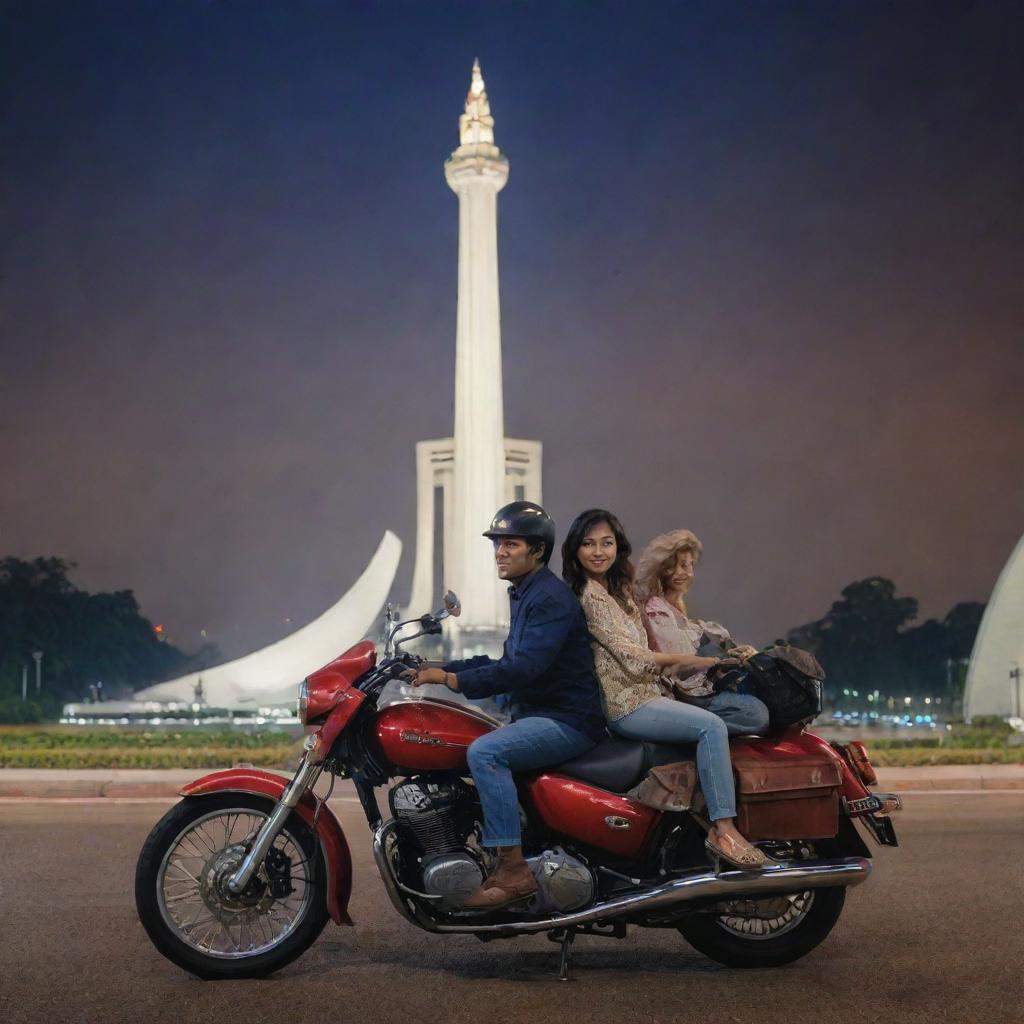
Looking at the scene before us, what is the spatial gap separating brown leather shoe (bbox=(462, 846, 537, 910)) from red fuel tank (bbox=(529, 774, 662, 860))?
20 cm

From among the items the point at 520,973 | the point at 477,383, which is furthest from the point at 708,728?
the point at 477,383

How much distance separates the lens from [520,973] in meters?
5.64

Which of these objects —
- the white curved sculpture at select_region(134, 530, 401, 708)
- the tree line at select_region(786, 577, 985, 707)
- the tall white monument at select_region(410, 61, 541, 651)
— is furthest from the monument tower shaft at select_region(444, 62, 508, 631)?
the tree line at select_region(786, 577, 985, 707)

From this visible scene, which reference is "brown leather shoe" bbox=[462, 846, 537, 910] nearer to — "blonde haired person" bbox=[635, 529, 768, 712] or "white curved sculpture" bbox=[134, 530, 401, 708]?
"blonde haired person" bbox=[635, 529, 768, 712]

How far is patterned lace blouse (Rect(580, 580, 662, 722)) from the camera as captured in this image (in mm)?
5551

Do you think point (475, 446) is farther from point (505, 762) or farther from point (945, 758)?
point (505, 762)

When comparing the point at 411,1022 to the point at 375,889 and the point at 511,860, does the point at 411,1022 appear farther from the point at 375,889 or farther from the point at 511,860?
the point at 375,889

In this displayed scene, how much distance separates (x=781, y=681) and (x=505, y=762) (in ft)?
3.48

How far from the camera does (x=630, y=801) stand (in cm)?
548

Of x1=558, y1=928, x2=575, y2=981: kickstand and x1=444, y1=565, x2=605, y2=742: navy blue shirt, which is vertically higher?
x1=444, y1=565, x2=605, y2=742: navy blue shirt

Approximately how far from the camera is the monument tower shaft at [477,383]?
54.9 m

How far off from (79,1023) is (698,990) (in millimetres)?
2052

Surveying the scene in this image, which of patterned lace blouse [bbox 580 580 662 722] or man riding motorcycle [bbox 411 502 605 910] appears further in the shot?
patterned lace blouse [bbox 580 580 662 722]

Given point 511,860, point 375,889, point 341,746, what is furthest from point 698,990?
point 375,889
